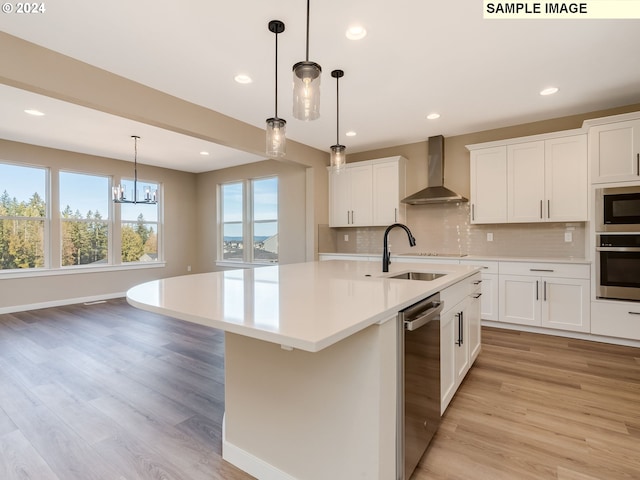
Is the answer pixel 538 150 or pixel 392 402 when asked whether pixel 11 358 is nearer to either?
pixel 392 402

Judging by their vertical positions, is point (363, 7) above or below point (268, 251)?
above

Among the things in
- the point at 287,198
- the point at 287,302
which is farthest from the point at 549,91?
the point at 287,198

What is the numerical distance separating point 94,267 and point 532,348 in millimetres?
6844

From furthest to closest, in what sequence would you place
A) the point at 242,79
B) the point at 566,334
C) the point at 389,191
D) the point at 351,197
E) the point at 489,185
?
1. the point at 351,197
2. the point at 389,191
3. the point at 489,185
4. the point at 566,334
5. the point at 242,79

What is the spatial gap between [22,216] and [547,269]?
7.53 meters

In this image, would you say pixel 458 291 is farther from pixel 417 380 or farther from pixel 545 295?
pixel 545 295

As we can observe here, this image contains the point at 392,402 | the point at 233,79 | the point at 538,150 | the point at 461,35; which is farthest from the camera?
the point at 538,150

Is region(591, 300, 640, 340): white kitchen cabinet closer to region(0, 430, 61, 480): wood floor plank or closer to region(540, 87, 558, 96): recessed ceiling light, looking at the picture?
region(540, 87, 558, 96): recessed ceiling light

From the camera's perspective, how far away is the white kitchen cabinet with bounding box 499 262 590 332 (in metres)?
3.52

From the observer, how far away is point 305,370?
1.37 metres

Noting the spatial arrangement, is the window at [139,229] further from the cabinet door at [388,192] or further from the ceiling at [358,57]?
the cabinet door at [388,192]

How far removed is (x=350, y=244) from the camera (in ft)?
19.0

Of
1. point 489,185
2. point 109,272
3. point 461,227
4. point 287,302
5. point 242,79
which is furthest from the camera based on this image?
point 109,272

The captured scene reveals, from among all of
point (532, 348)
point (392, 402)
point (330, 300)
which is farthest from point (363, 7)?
point (532, 348)
